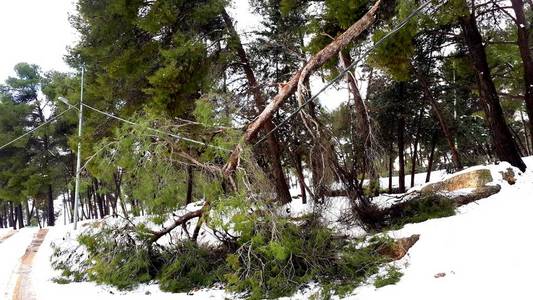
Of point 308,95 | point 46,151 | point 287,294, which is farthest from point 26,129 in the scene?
point 287,294

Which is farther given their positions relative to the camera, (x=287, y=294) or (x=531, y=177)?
(x=531, y=177)

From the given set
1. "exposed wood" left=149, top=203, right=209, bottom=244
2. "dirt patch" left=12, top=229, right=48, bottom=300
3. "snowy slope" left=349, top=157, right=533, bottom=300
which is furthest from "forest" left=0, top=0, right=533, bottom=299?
"dirt patch" left=12, top=229, right=48, bottom=300

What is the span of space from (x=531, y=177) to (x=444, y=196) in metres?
2.30

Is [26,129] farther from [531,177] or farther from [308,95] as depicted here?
[531,177]

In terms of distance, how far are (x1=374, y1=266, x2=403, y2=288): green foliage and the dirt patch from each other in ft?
22.4

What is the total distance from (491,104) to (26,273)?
1335cm

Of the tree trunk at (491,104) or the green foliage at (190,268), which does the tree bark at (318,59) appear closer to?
the green foliage at (190,268)

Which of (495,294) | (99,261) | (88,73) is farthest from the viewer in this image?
(88,73)

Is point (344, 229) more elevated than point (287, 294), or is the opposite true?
point (344, 229)

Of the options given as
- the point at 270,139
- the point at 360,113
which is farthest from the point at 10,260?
the point at 360,113

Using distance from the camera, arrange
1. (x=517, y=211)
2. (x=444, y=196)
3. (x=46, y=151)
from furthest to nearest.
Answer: (x=46, y=151)
(x=444, y=196)
(x=517, y=211)

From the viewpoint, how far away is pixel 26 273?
1129cm

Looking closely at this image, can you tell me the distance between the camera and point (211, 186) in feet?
24.6

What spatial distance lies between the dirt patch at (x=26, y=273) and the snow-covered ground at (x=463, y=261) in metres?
0.18
